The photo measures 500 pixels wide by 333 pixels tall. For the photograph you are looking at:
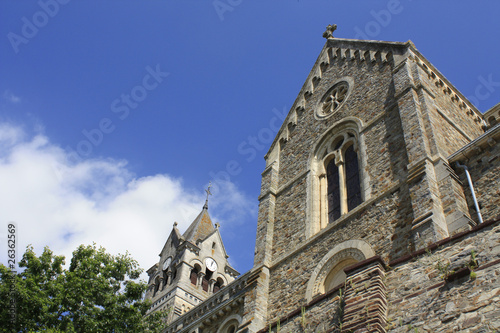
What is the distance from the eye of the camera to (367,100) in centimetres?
1841

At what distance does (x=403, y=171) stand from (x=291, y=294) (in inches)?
186

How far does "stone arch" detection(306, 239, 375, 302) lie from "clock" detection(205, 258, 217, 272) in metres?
25.6

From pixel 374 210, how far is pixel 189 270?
25.4m

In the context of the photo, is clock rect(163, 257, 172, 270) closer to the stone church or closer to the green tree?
the stone church

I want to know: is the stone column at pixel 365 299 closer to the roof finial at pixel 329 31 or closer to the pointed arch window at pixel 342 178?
the pointed arch window at pixel 342 178

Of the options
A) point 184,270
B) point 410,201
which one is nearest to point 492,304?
point 410,201

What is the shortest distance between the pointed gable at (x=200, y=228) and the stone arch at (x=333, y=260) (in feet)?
86.8

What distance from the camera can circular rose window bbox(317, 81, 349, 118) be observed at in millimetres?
20125

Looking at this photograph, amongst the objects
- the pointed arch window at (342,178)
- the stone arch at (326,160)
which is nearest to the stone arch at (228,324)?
the stone arch at (326,160)

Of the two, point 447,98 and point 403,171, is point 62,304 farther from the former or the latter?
point 447,98

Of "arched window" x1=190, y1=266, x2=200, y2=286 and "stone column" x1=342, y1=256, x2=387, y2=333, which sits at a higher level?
"arched window" x1=190, y1=266, x2=200, y2=286

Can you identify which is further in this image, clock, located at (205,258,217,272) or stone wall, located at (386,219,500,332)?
clock, located at (205,258,217,272)

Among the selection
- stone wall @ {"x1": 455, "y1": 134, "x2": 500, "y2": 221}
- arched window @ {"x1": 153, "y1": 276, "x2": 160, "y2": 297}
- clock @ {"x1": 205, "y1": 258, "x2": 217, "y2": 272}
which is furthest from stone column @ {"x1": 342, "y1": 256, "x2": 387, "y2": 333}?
arched window @ {"x1": 153, "y1": 276, "x2": 160, "y2": 297}

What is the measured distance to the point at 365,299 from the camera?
29.6 feet
